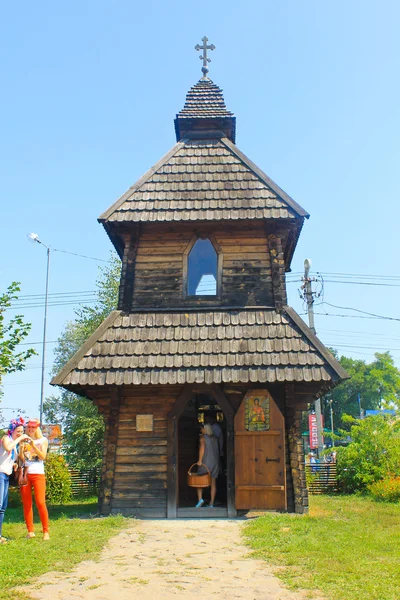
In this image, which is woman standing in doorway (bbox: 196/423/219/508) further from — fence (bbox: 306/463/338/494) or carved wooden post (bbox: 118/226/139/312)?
fence (bbox: 306/463/338/494)

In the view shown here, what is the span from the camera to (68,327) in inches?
1582

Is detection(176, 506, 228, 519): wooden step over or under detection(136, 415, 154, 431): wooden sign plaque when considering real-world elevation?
under

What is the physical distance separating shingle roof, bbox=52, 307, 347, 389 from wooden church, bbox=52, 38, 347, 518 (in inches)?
0.9

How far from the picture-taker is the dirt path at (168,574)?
5.07m

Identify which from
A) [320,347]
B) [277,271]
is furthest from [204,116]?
[320,347]

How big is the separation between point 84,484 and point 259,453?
1024cm

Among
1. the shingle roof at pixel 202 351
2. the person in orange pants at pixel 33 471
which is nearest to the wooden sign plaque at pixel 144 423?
the shingle roof at pixel 202 351

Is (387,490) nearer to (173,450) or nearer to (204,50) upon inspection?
(173,450)

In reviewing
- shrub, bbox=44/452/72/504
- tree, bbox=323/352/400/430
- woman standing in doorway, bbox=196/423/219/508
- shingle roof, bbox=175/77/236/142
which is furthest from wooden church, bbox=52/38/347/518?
tree, bbox=323/352/400/430

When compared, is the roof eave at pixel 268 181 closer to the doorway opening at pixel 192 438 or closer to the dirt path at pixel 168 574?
the doorway opening at pixel 192 438

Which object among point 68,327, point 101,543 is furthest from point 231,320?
point 68,327

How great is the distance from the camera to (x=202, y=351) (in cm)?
1004

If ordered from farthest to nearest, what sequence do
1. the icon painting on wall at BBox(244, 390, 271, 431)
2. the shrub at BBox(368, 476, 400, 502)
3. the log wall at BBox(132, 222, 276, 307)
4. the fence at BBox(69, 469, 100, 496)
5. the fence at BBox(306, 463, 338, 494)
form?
the fence at BBox(69, 469, 100, 496) < the fence at BBox(306, 463, 338, 494) < the shrub at BBox(368, 476, 400, 502) < the log wall at BBox(132, 222, 276, 307) < the icon painting on wall at BBox(244, 390, 271, 431)

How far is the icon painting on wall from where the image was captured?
10062 mm
